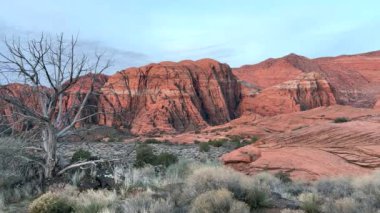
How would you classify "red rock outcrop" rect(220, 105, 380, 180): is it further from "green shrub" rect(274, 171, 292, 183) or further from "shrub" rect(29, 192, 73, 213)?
"shrub" rect(29, 192, 73, 213)

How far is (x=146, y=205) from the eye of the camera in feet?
27.6

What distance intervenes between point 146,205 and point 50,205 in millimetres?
1930

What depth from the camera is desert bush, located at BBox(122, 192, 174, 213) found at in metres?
7.94

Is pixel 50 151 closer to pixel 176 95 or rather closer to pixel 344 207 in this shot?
pixel 344 207

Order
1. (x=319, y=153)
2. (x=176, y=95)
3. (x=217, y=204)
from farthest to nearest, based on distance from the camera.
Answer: (x=176, y=95) < (x=319, y=153) < (x=217, y=204)

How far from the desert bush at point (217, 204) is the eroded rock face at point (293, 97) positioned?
60.3 metres

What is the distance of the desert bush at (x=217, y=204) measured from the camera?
7.75 meters

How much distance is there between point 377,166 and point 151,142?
1045 inches

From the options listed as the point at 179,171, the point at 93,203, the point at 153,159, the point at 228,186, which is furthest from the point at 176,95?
the point at 93,203

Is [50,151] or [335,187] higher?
[50,151]

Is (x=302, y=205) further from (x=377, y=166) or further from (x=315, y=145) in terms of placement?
(x=315, y=145)

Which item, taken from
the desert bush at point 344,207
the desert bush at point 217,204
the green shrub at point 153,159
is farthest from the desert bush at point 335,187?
the green shrub at point 153,159

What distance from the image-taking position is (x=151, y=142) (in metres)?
38.9

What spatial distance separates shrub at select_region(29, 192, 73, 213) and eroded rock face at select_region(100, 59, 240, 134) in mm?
49037
